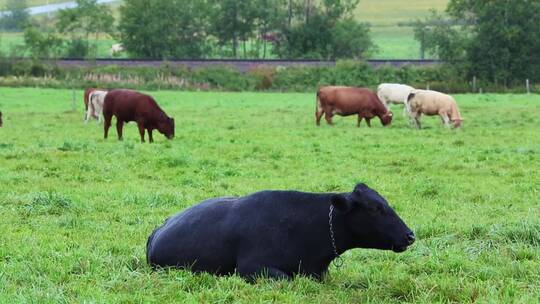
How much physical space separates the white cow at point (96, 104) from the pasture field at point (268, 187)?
1.26m

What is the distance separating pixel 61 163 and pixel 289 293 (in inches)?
426

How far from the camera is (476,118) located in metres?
30.7

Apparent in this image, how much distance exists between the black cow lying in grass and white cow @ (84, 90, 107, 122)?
2298 cm

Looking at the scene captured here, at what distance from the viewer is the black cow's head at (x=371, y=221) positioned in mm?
6840

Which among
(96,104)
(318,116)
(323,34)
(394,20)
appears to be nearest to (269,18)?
(323,34)

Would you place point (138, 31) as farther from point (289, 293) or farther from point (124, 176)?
point (289, 293)

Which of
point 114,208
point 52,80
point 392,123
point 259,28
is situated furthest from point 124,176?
point 259,28

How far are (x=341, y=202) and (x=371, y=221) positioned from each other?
321 millimetres

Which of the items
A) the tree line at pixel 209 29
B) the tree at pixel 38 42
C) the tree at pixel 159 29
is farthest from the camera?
the tree line at pixel 209 29

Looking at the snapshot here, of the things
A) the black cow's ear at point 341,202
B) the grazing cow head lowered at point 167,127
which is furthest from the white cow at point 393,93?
the black cow's ear at point 341,202

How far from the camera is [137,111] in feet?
72.0

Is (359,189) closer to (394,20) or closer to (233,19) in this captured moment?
(233,19)

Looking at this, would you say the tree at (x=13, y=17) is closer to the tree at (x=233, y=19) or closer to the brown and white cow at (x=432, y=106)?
the tree at (x=233, y=19)

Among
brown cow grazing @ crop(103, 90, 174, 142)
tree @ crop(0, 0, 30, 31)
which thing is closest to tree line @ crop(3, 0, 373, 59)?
brown cow grazing @ crop(103, 90, 174, 142)
